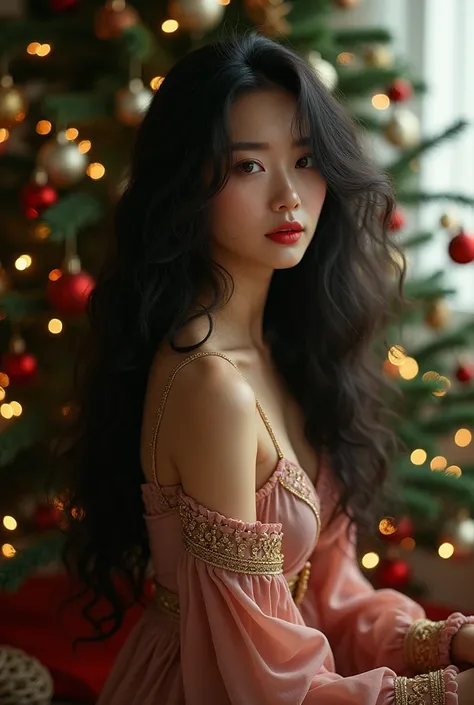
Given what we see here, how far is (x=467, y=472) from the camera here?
1.87 metres

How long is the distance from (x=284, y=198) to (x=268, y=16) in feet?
2.05

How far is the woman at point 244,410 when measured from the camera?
3.54ft

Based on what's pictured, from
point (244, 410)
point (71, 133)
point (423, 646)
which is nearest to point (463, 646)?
point (423, 646)

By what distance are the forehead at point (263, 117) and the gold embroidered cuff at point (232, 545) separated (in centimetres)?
47

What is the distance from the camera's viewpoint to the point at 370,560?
69.9 inches

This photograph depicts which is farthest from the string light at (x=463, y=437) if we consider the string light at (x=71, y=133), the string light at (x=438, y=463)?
the string light at (x=71, y=133)

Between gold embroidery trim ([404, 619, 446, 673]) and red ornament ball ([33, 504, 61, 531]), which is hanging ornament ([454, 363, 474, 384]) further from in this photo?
red ornament ball ([33, 504, 61, 531])

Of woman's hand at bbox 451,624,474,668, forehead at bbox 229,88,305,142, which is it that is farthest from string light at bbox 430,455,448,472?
forehead at bbox 229,88,305,142

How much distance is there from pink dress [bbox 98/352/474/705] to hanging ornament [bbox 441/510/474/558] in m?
0.51

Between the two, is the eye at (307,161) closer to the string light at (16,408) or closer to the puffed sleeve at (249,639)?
the puffed sleeve at (249,639)

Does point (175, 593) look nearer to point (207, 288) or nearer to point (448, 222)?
point (207, 288)

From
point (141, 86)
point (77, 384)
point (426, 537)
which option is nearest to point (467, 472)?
point (426, 537)

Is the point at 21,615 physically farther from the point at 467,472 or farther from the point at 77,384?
the point at 467,472

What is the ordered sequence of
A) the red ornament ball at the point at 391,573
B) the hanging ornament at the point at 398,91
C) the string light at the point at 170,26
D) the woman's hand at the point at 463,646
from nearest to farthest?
the woman's hand at the point at 463,646 < the string light at the point at 170,26 < the hanging ornament at the point at 398,91 < the red ornament ball at the point at 391,573
